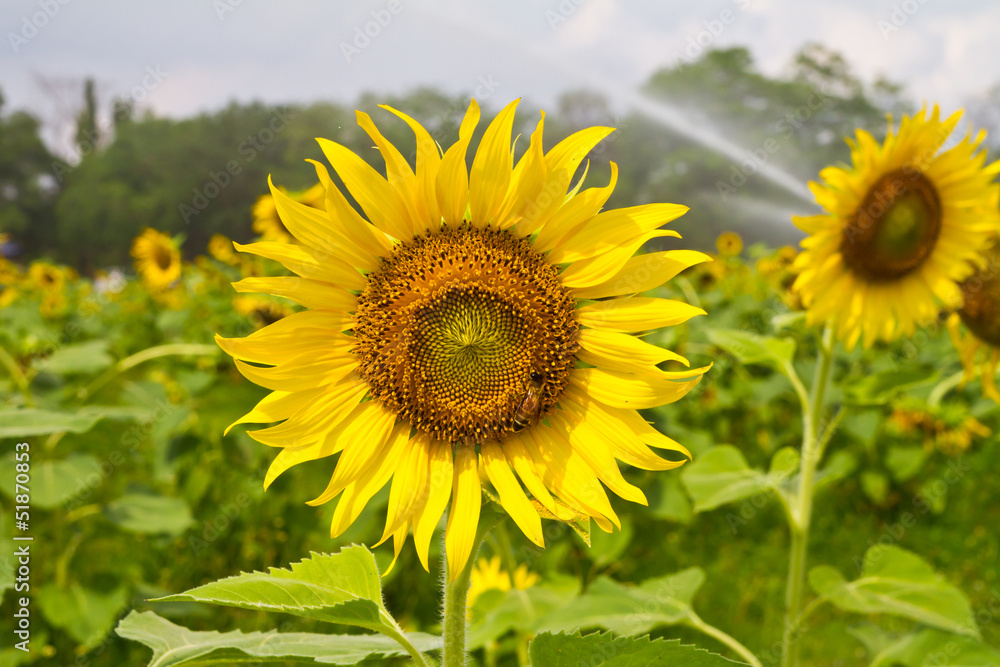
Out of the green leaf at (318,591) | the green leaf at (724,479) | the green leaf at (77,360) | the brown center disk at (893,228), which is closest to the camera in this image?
the green leaf at (318,591)

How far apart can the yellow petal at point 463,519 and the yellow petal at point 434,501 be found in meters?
0.02

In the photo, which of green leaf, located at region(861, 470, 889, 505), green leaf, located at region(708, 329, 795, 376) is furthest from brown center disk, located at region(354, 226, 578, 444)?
green leaf, located at region(861, 470, 889, 505)

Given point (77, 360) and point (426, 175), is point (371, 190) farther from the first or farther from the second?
point (77, 360)

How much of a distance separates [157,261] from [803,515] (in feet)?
21.0

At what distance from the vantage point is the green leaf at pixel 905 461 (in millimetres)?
4152

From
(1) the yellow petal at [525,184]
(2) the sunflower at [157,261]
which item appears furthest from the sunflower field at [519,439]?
(2) the sunflower at [157,261]

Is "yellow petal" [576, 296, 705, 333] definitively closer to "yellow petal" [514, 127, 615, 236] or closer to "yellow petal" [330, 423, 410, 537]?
"yellow petal" [514, 127, 615, 236]

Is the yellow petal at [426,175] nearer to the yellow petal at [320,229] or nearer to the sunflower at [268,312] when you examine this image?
the yellow petal at [320,229]

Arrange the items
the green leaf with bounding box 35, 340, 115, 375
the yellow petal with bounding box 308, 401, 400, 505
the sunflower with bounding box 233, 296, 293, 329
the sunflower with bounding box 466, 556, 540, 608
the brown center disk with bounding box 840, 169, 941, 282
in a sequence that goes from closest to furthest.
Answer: the yellow petal with bounding box 308, 401, 400, 505, the brown center disk with bounding box 840, 169, 941, 282, the sunflower with bounding box 233, 296, 293, 329, the green leaf with bounding box 35, 340, 115, 375, the sunflower with bounding box 466, 556, 540, 608

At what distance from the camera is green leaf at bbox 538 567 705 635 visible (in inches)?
74.1

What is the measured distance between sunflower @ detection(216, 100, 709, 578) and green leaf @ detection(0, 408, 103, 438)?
62 centimetres

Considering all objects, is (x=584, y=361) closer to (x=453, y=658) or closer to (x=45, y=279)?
(x=453, y=658)

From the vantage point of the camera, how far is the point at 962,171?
7.58 feet

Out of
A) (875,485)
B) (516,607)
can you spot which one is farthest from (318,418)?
(875,485)
